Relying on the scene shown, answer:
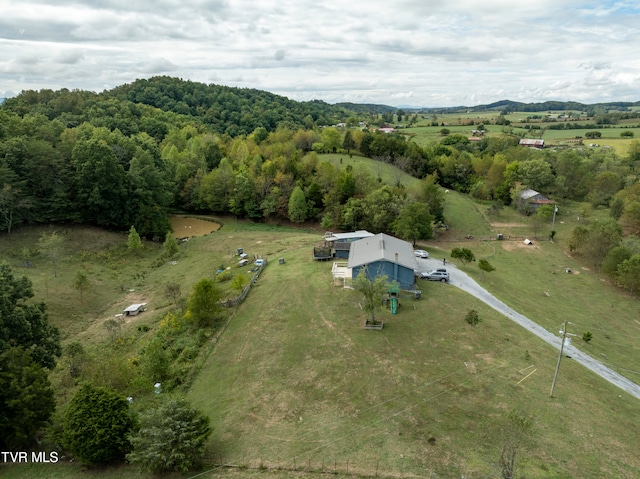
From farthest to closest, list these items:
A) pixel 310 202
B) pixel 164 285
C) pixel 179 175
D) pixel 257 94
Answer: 1. pixel 257 94
2. pixel 179 175
3. pixel 310 202
4. pixel 164 285

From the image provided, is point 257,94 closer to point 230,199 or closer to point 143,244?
point 230,199

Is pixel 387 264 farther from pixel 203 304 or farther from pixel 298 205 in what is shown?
pixel 298 205

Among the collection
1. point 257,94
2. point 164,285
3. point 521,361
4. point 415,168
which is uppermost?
point 257,94

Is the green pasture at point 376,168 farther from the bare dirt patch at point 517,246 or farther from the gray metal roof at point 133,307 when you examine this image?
the gray metal roof at point 133,307

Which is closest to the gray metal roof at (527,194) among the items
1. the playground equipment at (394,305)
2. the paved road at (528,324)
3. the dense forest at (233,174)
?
the dense forest at (233,174)

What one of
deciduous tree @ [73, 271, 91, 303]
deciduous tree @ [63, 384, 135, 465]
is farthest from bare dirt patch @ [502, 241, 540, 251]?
deciduous tree @ [73, 271, 91, 303]

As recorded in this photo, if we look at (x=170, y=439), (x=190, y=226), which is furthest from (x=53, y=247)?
(x=170, y=439)

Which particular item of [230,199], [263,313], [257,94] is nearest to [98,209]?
[230,199]

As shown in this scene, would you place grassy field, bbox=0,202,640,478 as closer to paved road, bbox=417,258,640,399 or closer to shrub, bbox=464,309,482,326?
shrub, bbox=464,309,482,326
